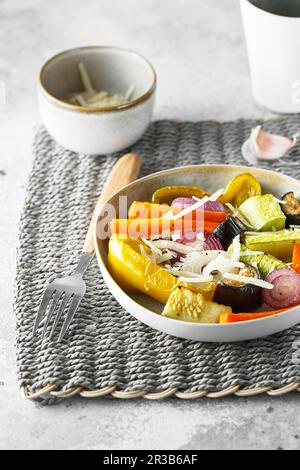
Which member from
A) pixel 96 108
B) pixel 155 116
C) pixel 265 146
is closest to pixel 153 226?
pixel 96 108

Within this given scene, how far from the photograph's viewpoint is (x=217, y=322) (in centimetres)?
180

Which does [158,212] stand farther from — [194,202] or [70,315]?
[70,315]

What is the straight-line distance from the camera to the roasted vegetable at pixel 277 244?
1.95 meters

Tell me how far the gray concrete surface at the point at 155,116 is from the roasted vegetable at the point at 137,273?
247mm

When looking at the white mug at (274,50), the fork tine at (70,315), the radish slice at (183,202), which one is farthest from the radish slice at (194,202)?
the white mug at (274,50)

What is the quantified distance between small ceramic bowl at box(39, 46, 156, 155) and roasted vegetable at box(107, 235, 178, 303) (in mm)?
543

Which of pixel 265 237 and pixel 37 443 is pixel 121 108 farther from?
pixel 37 443

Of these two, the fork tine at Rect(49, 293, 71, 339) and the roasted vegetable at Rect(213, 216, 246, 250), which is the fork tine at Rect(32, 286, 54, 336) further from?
the roasted vegetable at Rect(213, 216, 246, 250)

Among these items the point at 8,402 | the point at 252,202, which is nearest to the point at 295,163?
the point at 252,202

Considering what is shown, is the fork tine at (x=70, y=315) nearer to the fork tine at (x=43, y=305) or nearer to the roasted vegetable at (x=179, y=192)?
the fork tine at (x=43, y=305)

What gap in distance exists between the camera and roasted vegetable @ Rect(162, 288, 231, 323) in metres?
1.79

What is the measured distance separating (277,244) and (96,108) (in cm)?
68

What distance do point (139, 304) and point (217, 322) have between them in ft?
0.64

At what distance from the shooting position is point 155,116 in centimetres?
269
